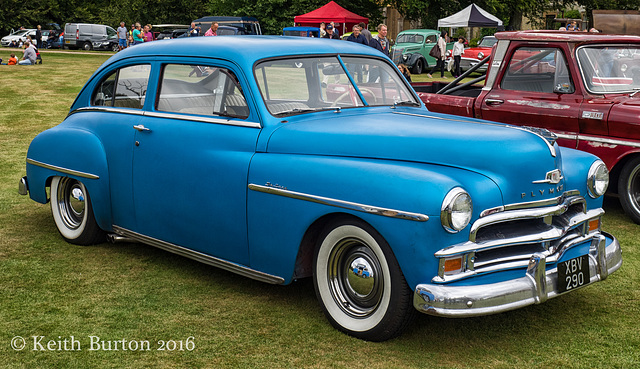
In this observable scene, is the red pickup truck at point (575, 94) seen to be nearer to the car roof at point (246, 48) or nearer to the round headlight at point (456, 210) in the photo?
the car roof at point (246, 48)

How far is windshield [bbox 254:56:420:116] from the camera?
4547 mm

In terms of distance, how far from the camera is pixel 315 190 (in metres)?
3.94

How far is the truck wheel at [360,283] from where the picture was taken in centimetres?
370

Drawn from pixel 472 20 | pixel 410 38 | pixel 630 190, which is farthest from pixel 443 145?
pixel 472 20

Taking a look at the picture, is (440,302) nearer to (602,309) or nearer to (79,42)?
(602,309)

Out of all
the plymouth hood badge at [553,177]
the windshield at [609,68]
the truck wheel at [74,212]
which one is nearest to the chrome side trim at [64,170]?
the truck wheel at [74,212]

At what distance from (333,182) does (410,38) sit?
24.4m

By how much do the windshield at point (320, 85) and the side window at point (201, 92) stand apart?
20 cm

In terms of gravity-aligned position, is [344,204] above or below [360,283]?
above

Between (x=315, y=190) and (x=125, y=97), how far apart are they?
2135mm

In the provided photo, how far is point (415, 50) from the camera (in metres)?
26.4

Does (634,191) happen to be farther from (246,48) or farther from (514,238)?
(246,48)

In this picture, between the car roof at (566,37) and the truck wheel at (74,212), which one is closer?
the truck wheel at (74,212)

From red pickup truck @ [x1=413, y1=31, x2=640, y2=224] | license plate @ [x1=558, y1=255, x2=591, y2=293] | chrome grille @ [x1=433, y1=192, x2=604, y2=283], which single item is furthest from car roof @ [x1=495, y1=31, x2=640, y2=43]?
license plate @ [x1=558, y1=255, x2=591, y2=293]
